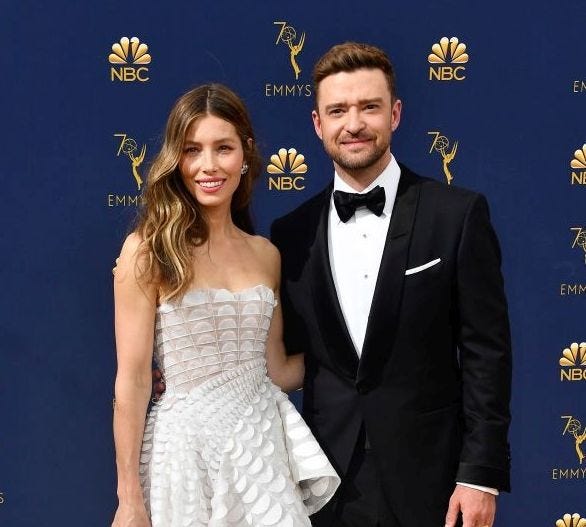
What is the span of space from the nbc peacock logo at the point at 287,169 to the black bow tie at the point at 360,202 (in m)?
0.90

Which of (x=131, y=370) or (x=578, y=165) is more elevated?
(x=578, y=165)

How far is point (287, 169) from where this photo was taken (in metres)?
3.15

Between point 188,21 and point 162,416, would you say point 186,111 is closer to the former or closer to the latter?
point 162,416

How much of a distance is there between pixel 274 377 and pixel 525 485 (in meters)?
1.31

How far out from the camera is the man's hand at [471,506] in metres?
2.11

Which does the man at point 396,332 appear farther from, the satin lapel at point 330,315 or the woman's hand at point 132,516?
the woman's hand at point 132,516

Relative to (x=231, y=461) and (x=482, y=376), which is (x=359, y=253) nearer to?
(x=482, y=376)

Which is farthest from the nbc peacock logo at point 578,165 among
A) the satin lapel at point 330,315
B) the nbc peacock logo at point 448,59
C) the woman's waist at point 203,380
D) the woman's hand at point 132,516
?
the woman's hand at point 132,516

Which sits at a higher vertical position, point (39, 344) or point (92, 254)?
point (92, 254)

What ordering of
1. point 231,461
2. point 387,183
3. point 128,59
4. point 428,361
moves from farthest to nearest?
1. point 128,59
2. point 387,183
3. point 428,361
4. point 231,461

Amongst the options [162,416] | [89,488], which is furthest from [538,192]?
[89,488]

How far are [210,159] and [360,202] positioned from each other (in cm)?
38

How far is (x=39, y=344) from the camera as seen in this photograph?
3113 mm

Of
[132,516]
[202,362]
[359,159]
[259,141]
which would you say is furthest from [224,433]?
[259,141]
